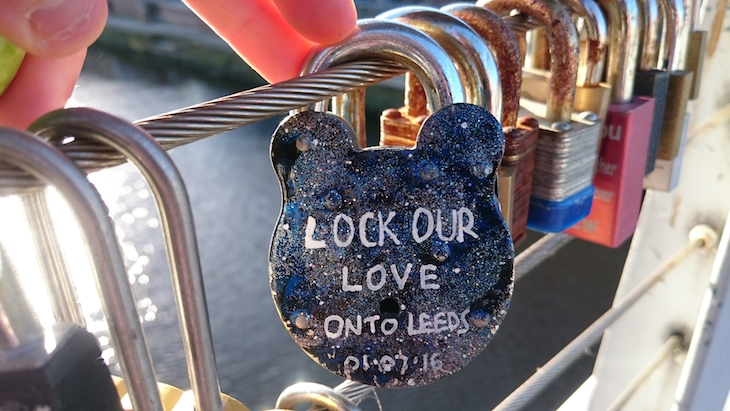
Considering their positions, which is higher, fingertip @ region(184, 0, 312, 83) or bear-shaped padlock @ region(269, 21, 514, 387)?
fingertip @ region(184, 0, 312, 83)

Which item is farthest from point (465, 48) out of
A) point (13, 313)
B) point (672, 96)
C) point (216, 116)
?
point (672, 96)

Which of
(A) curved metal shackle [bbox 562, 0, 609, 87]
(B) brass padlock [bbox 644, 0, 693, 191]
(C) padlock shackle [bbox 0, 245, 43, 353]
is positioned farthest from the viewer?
(B) brass padlock [bbox 644, 0, 693, 191]

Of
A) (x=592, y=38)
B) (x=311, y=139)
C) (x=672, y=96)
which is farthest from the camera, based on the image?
(x=672, y=96)

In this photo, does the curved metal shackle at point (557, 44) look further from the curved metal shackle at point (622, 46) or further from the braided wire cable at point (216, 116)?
the braided wire cable at point (216, 116)

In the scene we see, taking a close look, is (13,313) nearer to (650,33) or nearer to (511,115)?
(511,115)

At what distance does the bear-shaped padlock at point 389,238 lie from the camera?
36 cm

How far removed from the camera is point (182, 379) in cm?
346

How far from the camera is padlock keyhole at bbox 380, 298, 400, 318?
37 cm

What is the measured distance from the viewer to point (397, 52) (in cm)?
37

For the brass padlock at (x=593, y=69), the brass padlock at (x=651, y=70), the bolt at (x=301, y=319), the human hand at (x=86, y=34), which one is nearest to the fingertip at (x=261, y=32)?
the human hand at (x=86, y=34)

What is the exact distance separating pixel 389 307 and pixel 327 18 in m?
0.20

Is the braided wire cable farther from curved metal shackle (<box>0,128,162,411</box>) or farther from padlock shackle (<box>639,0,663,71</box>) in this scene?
padlock shackle (<box>639,0,663,71</box>)

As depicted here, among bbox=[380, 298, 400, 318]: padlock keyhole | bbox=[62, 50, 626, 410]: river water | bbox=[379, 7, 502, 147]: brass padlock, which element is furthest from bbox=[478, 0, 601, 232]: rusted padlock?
bbox=[62, 50, 626, 410]: river water

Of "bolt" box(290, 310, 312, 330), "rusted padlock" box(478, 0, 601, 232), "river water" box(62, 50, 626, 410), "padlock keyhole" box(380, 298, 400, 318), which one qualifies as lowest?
"river water" box(62, 50, 626, 410)
